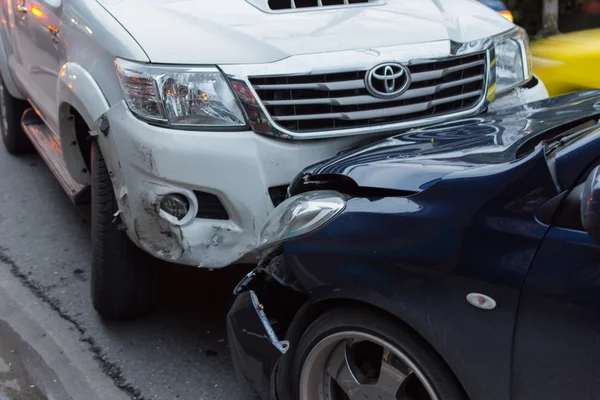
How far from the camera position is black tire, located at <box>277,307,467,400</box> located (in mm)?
2109

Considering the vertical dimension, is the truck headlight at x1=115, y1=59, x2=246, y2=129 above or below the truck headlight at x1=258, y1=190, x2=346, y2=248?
above

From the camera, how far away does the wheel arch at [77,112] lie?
3.26 m

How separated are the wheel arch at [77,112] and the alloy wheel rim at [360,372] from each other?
1.43 m

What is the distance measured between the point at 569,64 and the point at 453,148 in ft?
8.07

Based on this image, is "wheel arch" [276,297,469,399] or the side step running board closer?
"wheel arch" [276,297,469,399]

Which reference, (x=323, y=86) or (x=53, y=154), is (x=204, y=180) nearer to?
(x=323, y=86)

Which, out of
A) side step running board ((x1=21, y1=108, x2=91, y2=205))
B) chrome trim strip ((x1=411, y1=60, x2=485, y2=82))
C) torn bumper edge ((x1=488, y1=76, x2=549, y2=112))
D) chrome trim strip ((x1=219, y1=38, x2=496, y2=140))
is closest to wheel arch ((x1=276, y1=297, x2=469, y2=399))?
chrome trim strip ((x1=219, y1=38, x2=496, y2=140))

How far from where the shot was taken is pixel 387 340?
2205 millimetres

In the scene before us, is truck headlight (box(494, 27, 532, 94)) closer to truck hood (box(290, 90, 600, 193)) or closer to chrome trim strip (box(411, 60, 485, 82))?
chrome trim strip (box(411, 60, 485, 82))

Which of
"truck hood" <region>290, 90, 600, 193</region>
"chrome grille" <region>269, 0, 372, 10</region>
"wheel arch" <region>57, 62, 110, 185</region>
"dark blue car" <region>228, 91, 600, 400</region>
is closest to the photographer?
"dark blue car" <region>228, 91, 600, 400</region>

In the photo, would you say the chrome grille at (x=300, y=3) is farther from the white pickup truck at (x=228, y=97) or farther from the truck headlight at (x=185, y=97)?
the truck headlight at (x=185, y=97)

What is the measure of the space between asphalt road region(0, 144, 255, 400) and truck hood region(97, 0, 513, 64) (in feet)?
4.38

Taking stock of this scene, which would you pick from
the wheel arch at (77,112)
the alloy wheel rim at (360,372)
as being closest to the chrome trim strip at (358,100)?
the wheel arch at (77,112)

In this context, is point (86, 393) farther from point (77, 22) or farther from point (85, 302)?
point (77, 22)
